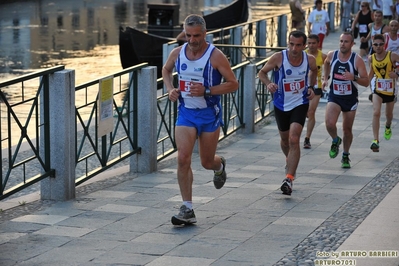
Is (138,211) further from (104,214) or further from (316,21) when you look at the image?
(316,21)

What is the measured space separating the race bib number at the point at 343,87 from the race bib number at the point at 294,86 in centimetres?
166

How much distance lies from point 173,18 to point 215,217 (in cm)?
1918

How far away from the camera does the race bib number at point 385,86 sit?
12742 mm

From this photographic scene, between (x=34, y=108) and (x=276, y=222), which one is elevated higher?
(x=34, y=108)

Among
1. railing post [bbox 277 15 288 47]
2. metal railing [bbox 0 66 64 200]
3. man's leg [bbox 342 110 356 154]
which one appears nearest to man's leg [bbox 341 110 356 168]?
man's leg [bbox 342 110 356 154]

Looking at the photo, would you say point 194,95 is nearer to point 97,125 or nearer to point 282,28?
point 97,125

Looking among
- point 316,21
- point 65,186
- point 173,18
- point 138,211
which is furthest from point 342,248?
point 173,18

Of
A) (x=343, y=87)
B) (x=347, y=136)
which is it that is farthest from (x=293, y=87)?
(x=347, y=136)

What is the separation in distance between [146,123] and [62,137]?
1.87 meters

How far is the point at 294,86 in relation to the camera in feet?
32.1

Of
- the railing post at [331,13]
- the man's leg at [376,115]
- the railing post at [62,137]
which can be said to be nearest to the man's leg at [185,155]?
the railing post at [62,137]

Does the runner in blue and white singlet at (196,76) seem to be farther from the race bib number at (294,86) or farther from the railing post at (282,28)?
the railing post at (282,28)

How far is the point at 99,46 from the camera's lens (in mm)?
29016

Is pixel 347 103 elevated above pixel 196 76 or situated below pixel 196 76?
below
